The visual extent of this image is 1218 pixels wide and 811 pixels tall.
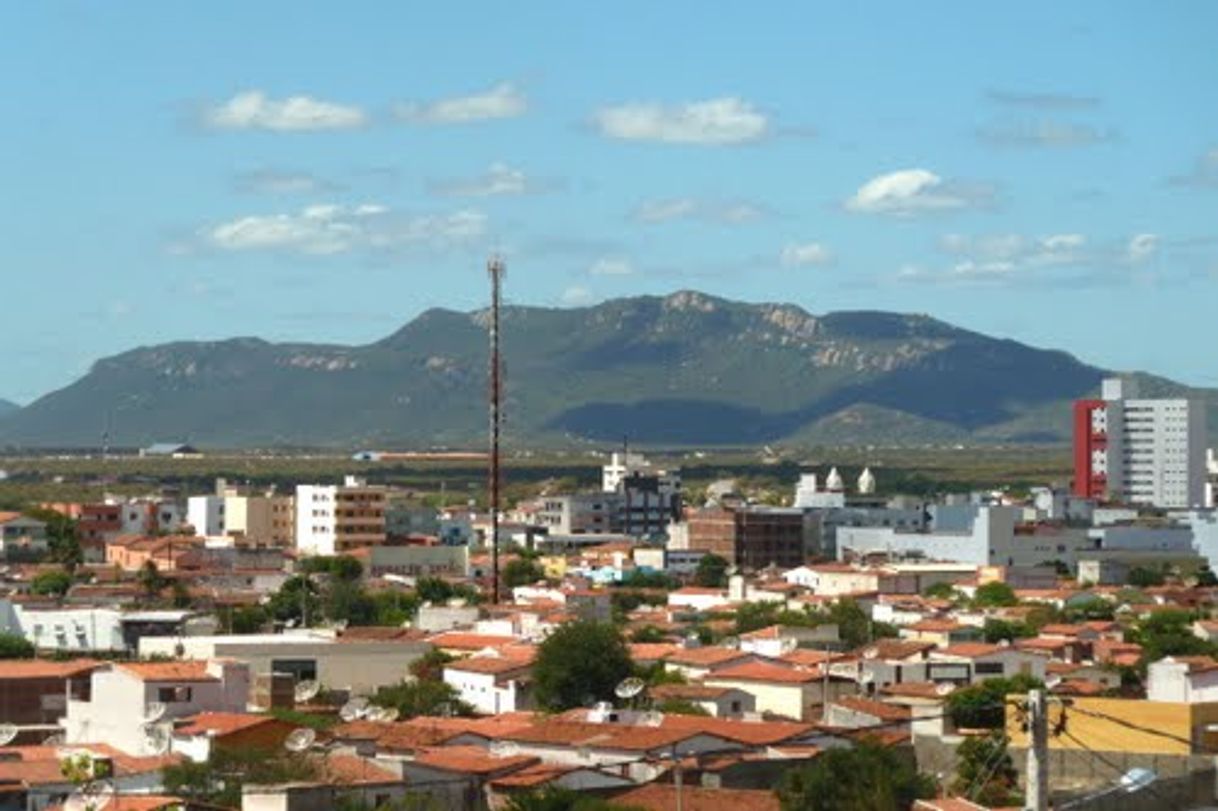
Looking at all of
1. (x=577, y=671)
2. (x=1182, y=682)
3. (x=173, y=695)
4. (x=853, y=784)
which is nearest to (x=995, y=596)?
(x=577, y=671)

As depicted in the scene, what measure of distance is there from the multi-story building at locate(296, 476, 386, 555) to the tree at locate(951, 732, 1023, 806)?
174 feet

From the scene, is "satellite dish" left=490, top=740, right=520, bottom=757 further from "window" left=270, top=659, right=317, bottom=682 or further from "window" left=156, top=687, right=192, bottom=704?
"window" left=270, top=659, right=317, bottom=682

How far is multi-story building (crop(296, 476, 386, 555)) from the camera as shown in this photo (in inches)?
3164

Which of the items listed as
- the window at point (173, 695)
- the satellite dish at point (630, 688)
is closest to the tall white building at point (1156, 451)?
the satellite dish at point (630, 688)

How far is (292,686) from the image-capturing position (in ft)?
115

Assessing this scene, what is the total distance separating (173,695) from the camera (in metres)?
30.8

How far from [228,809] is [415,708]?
1244 centimetres

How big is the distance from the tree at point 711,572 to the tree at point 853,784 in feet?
143

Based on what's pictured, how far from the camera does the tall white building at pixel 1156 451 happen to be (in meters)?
122

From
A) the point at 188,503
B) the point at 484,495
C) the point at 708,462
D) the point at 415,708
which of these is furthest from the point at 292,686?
the point at 708,462

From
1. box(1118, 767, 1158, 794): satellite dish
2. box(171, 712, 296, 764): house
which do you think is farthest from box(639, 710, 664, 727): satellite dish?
box(1118, 767, 1158, 794): satellite dish

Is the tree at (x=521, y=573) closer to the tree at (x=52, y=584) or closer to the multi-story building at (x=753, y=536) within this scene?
the tree at (x=52, y=584)

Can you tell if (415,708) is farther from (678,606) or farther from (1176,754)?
(678,606)

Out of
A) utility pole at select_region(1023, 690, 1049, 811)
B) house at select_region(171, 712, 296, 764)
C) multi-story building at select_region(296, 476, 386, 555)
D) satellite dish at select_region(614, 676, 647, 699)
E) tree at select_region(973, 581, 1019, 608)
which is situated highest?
multi-story building at select_region(296, 476, 386, 555)
